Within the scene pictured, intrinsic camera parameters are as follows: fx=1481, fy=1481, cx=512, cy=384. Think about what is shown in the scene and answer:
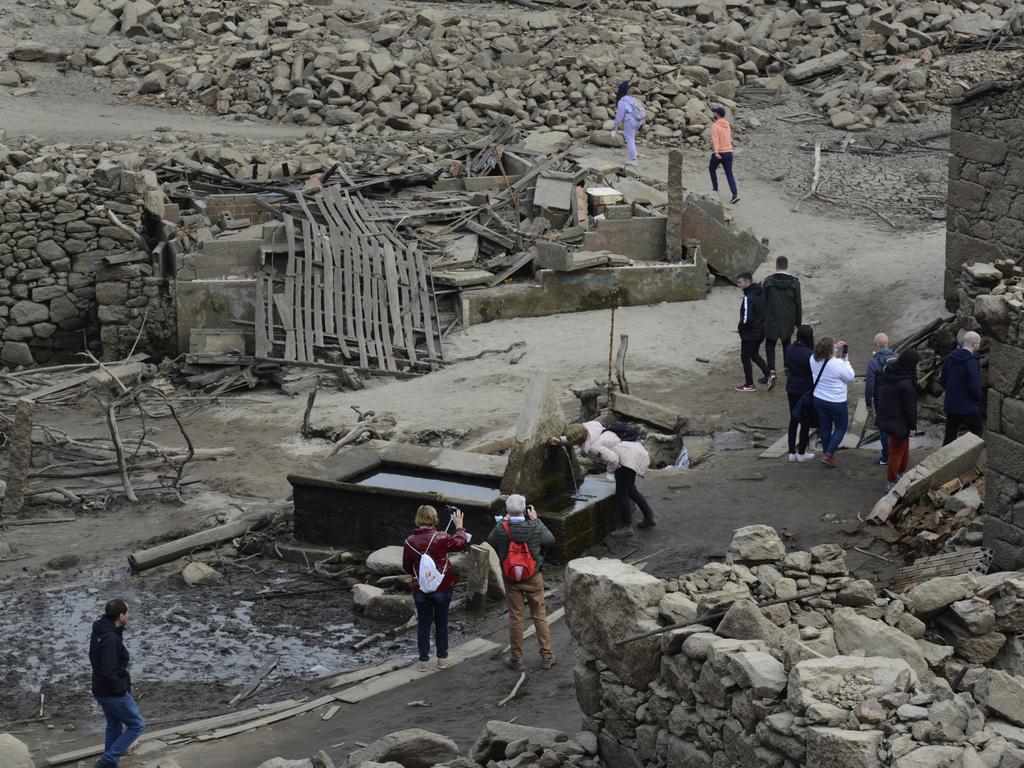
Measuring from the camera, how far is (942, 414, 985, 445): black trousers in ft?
41.6

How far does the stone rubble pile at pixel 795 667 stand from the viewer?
21.1 feet

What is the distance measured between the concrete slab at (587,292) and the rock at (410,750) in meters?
11.2

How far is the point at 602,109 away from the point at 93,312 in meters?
10.3

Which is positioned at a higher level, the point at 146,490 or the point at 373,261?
the point at 373,261

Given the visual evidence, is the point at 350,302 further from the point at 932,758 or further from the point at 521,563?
the point at 932,758

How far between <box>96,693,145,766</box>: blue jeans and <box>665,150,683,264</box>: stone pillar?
1246cm

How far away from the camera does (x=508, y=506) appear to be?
34.0ft

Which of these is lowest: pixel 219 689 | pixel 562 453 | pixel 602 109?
pixel 219 689

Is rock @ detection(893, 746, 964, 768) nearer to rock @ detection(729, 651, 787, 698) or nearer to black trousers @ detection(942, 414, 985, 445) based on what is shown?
rock @ detection(729, 651, 787, 698)

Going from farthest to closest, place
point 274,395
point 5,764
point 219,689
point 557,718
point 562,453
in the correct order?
point 274,395 < point 562,453 < point 219,689 < point 557,718 < point 5,764

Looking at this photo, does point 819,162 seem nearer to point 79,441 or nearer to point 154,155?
point 154,155

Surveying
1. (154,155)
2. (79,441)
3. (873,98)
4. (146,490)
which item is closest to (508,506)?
(146,490)

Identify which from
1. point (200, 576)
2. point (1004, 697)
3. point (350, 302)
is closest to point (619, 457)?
point (200, 576)

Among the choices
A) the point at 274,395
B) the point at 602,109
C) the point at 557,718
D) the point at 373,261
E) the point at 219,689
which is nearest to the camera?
the point at 557,718
